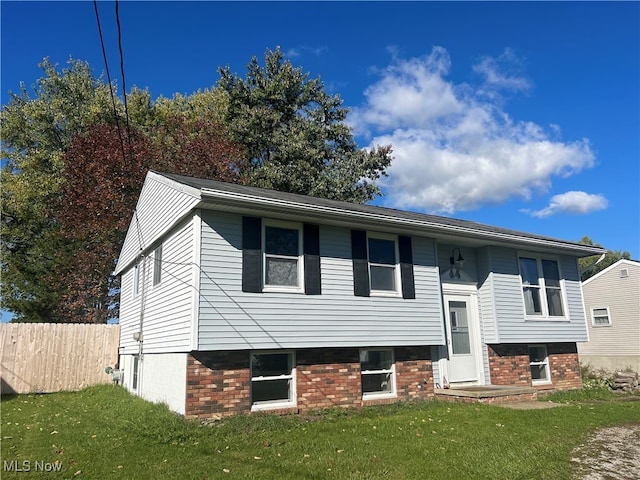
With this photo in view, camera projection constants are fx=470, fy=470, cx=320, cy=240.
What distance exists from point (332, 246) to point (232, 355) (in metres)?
3.02

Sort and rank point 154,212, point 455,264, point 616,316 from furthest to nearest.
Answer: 1. point 616,316
2. point 455,264
3. point 154,212

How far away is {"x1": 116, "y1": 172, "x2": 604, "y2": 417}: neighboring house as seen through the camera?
332 inches

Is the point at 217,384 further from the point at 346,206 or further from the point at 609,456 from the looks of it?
the point at 609,456

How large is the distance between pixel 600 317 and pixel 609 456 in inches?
733

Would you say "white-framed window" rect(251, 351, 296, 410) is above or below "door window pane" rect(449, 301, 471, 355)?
below

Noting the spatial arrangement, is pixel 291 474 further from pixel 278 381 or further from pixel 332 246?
pixel 332 246

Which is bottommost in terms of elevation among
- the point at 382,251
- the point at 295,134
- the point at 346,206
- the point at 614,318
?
Result: the point at 614,318

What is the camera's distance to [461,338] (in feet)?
39.4

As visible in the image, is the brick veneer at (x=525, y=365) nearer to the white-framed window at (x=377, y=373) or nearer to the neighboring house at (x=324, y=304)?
the neighboring house at (x=324, y=304)

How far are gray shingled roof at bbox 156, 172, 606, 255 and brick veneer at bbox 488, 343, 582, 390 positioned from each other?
114 inches

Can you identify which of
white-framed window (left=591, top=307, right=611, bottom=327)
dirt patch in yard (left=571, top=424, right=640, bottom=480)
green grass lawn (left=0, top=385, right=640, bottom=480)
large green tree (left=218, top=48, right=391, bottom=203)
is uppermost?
large green tree (left=218, top=48, right=391, bottom=203)
